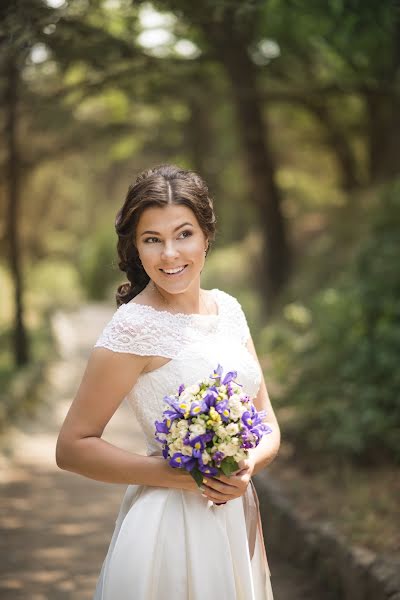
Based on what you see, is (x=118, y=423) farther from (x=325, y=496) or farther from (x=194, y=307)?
(x=194, y=307)

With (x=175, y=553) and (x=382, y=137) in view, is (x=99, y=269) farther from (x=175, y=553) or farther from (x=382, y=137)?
(x=175, y=553)

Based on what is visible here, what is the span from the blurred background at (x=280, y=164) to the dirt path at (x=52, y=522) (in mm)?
542

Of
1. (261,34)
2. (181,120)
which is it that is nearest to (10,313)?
(181,120)

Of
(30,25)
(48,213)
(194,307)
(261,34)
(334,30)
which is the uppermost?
(48,213)

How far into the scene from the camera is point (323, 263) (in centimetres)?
1206

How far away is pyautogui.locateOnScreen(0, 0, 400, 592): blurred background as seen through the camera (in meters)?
5.49

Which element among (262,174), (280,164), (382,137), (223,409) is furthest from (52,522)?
(280,164)

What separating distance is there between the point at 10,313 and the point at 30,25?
48.4 feet

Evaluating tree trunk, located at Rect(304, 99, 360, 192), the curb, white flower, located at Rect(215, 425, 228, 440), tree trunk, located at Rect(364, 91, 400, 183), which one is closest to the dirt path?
the curb

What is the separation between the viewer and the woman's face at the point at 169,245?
8.09 feet

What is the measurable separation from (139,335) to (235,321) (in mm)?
499

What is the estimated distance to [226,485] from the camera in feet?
7.53

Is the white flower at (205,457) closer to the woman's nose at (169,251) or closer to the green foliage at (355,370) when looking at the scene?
the woman's nose at (169,251)

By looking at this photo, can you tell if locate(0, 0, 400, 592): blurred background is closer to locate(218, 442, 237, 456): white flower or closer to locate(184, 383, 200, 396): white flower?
locate(184, 383, 200, 396): white flower
